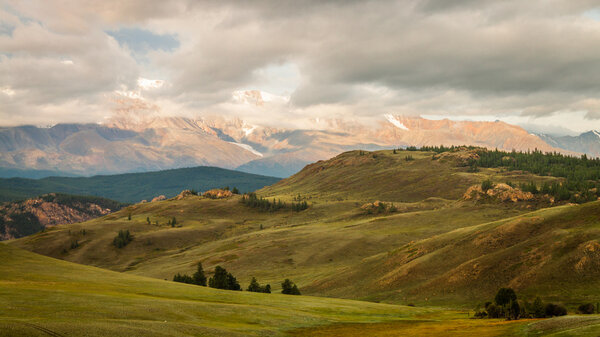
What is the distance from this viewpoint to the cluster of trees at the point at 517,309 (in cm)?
6494

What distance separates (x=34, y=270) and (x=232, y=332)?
49277mm

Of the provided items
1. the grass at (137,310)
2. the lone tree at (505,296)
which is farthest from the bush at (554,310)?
the grass at (137,310)

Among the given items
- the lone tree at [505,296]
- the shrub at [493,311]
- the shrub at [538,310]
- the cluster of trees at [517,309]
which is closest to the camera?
the shrub at [538,310]

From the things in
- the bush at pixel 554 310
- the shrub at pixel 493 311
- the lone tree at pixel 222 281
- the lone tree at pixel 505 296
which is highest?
the lone tree at pixel 505 296

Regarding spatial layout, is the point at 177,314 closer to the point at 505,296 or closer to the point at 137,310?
the point at 137,310

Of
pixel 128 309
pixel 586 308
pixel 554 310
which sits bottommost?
pixel 586 308

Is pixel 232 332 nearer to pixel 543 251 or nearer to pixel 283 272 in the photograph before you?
pixel 543 251

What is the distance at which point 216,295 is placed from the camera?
7481 centimetres

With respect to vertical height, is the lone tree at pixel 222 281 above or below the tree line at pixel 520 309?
below

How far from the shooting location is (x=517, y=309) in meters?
65.4

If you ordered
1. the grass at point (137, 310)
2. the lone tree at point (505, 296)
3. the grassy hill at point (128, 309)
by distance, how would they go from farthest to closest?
1. the lone tree at point (505, 296)
2. the grass at point (137, 310)
3. the grassy hill at point (128, 309)

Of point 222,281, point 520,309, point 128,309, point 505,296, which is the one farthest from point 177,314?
point 222,281

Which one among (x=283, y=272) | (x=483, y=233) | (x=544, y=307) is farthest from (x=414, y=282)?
(x=283, y=272)

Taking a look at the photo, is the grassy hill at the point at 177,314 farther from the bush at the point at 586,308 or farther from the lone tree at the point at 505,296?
the bush at the point at 586,308
